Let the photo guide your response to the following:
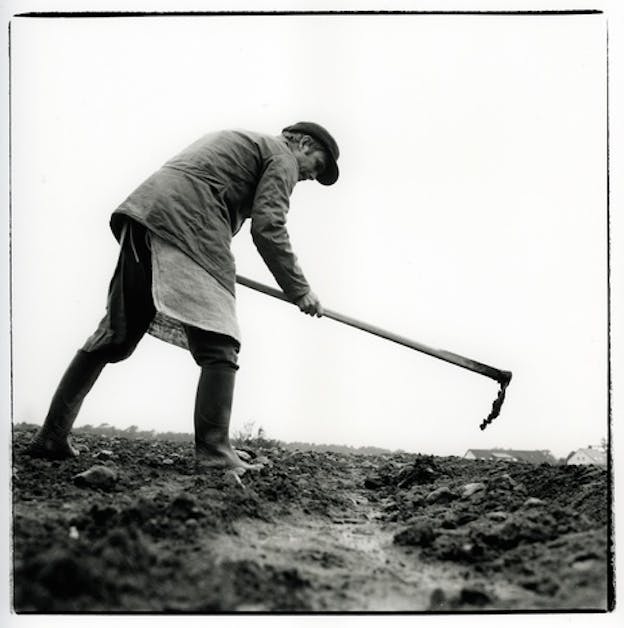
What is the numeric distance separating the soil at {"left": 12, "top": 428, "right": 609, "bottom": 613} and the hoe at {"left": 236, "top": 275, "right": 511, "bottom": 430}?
0.65 meters

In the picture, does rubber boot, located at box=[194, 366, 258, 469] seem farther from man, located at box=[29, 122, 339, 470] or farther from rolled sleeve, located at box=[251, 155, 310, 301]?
rolled sleeve, located at box=[251, 155, 310, 301]

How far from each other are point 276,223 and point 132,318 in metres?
0.75

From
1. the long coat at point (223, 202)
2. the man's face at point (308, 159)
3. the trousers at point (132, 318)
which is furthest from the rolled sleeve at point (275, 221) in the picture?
the trousers at point (132, 318)

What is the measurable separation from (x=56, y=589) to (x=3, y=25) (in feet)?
7.16

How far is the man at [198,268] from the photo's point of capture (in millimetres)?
2779

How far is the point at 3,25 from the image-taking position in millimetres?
2689

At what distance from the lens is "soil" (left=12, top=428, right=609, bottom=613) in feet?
5.68

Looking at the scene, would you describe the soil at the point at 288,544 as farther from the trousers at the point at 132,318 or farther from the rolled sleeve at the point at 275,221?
the rolled sleeve at the point at 275,221

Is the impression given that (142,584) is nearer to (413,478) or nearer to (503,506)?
(503,506)

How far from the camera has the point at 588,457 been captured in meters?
2.94

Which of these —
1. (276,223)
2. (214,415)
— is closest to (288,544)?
(214,415)

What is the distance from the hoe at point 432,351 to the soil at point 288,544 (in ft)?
2.14

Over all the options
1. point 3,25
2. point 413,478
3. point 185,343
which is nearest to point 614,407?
point 413,478

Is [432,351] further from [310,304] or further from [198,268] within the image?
[198,268]
